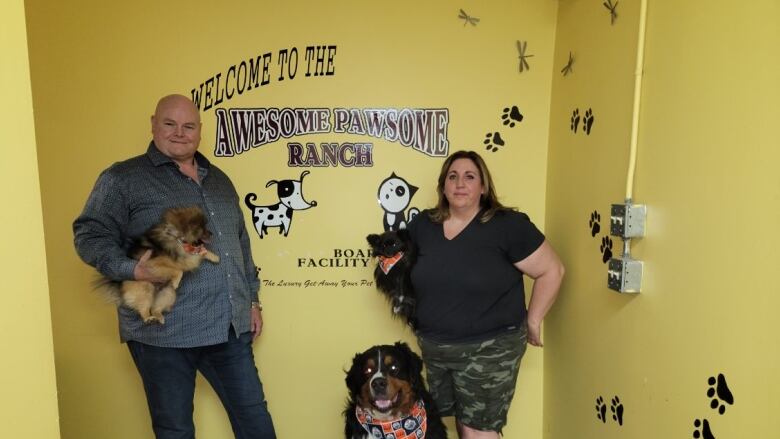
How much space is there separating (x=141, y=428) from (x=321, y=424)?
2.93ft

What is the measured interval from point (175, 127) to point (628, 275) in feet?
5.51

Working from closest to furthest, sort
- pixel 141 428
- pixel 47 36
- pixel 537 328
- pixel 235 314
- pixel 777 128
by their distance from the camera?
pixel 777 128 < pixel 235 314 < pixel 537 328 < pixel 47 36 < pixel 141 428

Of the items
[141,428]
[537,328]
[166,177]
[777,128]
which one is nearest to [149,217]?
[166,177]

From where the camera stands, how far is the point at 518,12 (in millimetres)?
2543

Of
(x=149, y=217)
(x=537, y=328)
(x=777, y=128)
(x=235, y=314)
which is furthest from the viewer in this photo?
(x=537, y=328)

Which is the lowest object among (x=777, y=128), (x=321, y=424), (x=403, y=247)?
(x=321, y=424)

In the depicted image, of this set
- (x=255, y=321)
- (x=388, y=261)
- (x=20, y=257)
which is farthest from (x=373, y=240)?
(x=20, y=257)

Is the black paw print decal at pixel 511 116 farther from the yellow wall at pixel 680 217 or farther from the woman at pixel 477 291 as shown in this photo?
the woman at pixel 477 291

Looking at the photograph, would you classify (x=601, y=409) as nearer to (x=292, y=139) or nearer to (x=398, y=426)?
(x=398, y=426)

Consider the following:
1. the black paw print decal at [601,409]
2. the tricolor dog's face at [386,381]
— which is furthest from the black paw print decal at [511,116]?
the black paw print decal at [601,409]

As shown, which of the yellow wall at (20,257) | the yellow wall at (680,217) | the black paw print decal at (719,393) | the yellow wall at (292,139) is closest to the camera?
the yellow wall at (20,257)

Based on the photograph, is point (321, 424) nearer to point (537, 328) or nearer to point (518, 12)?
point (537, 328)

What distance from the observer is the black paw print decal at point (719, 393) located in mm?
1345

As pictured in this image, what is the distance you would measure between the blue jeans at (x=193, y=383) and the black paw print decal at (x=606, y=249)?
1455mm
